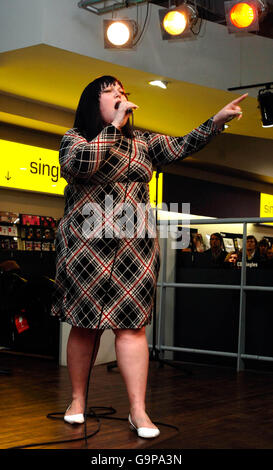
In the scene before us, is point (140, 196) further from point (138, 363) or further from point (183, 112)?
point (183, 112)

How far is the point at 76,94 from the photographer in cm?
627

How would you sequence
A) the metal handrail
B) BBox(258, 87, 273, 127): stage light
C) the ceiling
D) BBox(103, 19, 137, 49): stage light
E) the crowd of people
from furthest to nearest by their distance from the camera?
BBox(258, 87, 273, 127): stage light < the ceiling < BBox(103, 19, 137, 49): stage light < the crowd of people < the metal handrail

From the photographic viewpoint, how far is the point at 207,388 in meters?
3.41

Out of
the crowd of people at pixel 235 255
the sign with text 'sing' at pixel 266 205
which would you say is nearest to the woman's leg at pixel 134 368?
the crowd of people at pixel 235 255

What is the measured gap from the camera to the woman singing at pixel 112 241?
2.20 meters

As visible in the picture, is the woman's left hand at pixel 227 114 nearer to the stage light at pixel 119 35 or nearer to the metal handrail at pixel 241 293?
the metal handrail at pixel 241 293

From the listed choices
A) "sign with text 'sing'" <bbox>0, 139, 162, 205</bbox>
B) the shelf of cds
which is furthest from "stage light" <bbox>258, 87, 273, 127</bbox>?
the shelf of cds

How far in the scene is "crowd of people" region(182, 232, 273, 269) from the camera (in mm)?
4379

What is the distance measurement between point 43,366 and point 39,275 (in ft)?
2.51

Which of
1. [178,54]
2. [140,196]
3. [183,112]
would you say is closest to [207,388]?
[140,196]

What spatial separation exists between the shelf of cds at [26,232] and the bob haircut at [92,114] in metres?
4.49

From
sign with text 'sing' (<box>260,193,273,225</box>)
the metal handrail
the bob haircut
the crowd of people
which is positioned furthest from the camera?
sign with text 'sing' (<box>260,193,273,225</box>)

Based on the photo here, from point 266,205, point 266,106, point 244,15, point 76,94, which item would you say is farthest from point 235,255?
point 266,205

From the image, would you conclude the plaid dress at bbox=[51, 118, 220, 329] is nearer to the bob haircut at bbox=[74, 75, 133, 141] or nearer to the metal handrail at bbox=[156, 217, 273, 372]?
the bob haircut at bbox=[74, 75, 133, 141]
